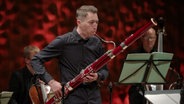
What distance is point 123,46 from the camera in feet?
11.1

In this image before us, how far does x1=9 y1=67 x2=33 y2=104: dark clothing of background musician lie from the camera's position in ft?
15.7

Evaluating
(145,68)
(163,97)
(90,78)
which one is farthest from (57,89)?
(163,97)

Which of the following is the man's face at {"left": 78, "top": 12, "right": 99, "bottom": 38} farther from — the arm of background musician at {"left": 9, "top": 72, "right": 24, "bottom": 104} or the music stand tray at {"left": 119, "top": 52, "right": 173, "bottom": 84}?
the arm of background musician at {"left": 9, "top": 72, "right": 24, "bottom": 104}

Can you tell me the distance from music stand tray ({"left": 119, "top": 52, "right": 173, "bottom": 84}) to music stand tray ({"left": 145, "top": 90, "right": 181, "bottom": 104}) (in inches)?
4.3

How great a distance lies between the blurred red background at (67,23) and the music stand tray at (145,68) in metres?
1.88

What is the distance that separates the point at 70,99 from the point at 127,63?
60cm

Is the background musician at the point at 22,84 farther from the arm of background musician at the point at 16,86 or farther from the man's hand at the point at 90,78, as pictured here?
the man's hand at the point at 90,78

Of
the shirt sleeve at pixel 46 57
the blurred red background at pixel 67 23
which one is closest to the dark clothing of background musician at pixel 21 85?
the blurred red background at pixel 67 23

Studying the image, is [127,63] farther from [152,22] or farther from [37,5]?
[37,5]

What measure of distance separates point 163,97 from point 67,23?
266 centimetres

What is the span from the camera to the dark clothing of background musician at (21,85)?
4797mm

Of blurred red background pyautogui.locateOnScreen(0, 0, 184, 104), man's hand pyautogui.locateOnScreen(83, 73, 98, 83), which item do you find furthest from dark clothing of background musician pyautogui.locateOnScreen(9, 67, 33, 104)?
man's hand pyautogui.locateOnScreen(83, 73, 98, 83)

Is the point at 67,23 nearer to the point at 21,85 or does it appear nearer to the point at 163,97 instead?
the point at 21,85

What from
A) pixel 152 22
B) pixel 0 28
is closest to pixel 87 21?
pixel 152 22
